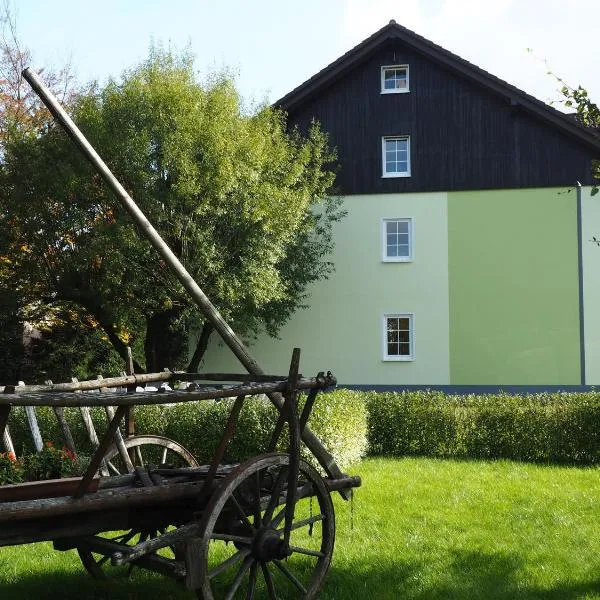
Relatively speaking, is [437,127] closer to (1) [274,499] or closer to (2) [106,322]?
(2) [106,322]

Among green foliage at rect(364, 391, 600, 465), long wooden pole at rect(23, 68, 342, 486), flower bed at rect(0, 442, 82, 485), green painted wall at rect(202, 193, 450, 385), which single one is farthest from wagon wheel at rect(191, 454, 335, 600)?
green painted wall at rect(202, 193, 450, 385)

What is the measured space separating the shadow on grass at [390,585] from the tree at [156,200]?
14.2 m

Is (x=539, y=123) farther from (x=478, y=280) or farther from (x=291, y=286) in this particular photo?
(x=291, y=286)

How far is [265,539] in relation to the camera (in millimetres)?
4812

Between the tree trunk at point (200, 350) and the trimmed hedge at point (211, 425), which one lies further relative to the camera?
the tree trunk at point (200, 350)

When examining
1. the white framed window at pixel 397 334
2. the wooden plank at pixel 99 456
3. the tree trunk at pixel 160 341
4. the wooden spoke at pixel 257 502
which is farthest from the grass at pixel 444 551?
the white framed window at pixel 397 334

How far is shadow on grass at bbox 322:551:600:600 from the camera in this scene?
18.5 ft

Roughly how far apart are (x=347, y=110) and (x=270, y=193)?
591 cm

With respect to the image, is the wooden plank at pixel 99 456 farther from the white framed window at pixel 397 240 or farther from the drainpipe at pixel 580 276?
the drainpipe at pixel 580 276

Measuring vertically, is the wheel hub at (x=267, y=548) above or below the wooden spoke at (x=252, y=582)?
above

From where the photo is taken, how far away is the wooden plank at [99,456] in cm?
417

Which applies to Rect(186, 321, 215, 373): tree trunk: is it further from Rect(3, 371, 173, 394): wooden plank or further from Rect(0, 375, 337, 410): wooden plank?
Rect(0, 375, 337, 410): wooden plank

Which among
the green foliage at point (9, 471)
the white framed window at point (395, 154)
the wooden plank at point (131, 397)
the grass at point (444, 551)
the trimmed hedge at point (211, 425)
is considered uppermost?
the white framed window at point (395, 154)

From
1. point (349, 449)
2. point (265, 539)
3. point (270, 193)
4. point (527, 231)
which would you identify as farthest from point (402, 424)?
point (527, 231)
